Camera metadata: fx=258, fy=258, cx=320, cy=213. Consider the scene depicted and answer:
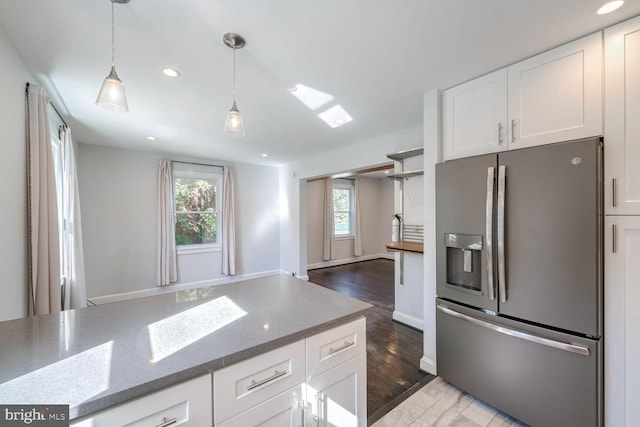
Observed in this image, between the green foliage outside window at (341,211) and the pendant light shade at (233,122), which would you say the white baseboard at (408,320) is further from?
the green foliage outside window at (341,211)

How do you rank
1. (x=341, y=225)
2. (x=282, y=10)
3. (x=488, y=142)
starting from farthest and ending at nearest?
(x=341, y=225) < (x=488, y=142) < (x=282, y=10)

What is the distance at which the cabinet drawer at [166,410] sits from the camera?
2.41 ft

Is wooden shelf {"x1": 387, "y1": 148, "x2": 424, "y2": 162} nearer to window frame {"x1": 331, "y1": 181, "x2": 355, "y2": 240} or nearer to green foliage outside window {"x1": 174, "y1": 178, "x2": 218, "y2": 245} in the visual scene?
green foliage outside window {"x1": 174, "y1": 178, "x2": 218, "y2": 245}

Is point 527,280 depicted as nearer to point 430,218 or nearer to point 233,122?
point 430,218

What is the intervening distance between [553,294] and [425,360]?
47.1 inches

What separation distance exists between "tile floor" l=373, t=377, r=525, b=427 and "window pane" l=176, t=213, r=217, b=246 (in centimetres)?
431

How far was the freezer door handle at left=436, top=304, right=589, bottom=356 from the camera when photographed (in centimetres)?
147

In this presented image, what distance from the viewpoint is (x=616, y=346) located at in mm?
1421

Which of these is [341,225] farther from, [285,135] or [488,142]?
[488,142]

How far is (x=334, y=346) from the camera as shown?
1258 mm

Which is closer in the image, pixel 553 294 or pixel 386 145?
pixel 553 294

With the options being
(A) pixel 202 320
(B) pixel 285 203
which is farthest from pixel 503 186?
(B) pixel 285 203

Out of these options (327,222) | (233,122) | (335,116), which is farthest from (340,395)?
(327,222)

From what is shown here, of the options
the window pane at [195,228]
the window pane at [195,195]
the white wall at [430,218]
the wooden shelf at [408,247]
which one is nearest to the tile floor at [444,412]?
the white wall at [430,218]
